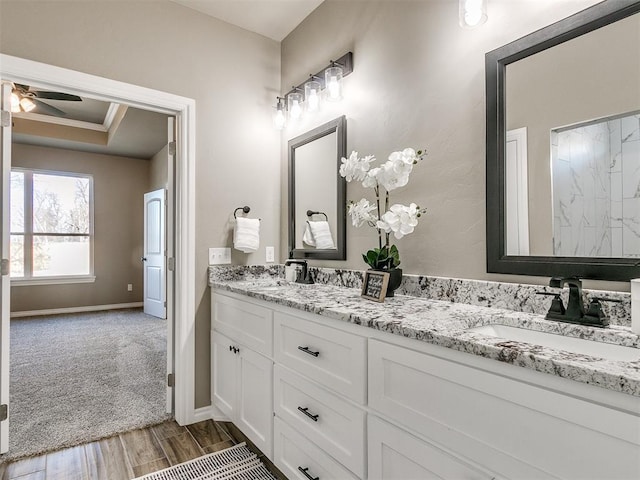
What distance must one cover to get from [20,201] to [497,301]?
21.8 ft

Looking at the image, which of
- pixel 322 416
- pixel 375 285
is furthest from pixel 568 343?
pixel 322 416

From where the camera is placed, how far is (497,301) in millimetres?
1407

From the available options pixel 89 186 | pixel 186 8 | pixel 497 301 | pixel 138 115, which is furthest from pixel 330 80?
pixel 89 186

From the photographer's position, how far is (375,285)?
1.62 metres

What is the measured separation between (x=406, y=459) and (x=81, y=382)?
291 cm

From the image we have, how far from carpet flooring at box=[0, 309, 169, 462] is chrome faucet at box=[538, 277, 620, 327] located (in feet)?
7.54

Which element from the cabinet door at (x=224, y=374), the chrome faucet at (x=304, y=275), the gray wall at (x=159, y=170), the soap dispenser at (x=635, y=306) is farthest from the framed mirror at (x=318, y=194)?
the gray wall at (x=159, y=170)

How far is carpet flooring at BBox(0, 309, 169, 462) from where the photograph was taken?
221 centimetres

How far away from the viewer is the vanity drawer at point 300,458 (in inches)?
52.9

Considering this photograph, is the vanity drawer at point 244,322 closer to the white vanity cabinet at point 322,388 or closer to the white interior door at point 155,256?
the white vanity cabinet at point 322,388

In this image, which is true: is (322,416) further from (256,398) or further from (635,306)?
(635,306)

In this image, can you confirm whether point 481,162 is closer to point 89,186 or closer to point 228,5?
point 228,5

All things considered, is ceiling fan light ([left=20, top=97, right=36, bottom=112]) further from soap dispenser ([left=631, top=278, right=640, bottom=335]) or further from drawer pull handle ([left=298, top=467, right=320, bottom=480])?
soap dispenser ([left=631, top=278, right=640, bottom=335])

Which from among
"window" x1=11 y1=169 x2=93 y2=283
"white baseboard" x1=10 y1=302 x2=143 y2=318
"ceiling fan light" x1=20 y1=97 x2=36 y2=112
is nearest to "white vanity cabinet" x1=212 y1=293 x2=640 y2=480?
"ceiling fan light" x1=20 y1=97 x2=36 y2=112
